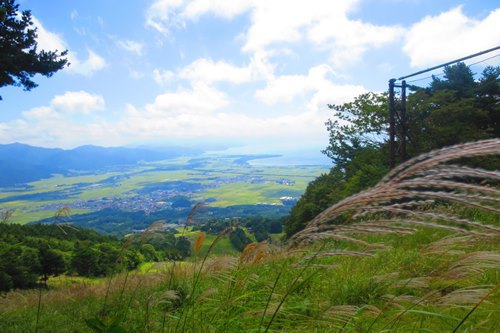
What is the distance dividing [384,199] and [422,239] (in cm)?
594

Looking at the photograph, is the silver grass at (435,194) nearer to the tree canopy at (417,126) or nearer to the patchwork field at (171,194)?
the tree canopy at (417,126)

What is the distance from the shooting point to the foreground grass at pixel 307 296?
165cm

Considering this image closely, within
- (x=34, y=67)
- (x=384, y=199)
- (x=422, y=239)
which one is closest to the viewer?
(x=384, y=199)

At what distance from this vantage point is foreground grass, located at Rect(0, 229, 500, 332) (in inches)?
65.0

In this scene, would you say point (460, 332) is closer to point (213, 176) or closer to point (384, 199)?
point (384, 199)

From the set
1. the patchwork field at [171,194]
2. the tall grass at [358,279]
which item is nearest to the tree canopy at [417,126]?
the tall grass at [358,279]

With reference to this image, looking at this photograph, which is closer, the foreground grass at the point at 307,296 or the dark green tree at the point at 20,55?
the foreground grass at the point at 307,296

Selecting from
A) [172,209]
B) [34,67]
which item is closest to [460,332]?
[34,67]

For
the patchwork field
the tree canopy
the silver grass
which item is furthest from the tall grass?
the patchwork field

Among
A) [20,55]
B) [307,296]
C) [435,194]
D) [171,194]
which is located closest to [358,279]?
[307,296]

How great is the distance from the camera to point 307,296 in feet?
13.4

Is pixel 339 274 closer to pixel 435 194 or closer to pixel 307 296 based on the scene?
pixel 307 296

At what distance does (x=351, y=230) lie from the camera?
123 cm

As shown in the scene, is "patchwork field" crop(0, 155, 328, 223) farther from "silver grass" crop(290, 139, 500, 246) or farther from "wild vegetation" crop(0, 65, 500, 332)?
"silver grass" crop(290, 139, 500, 246)
